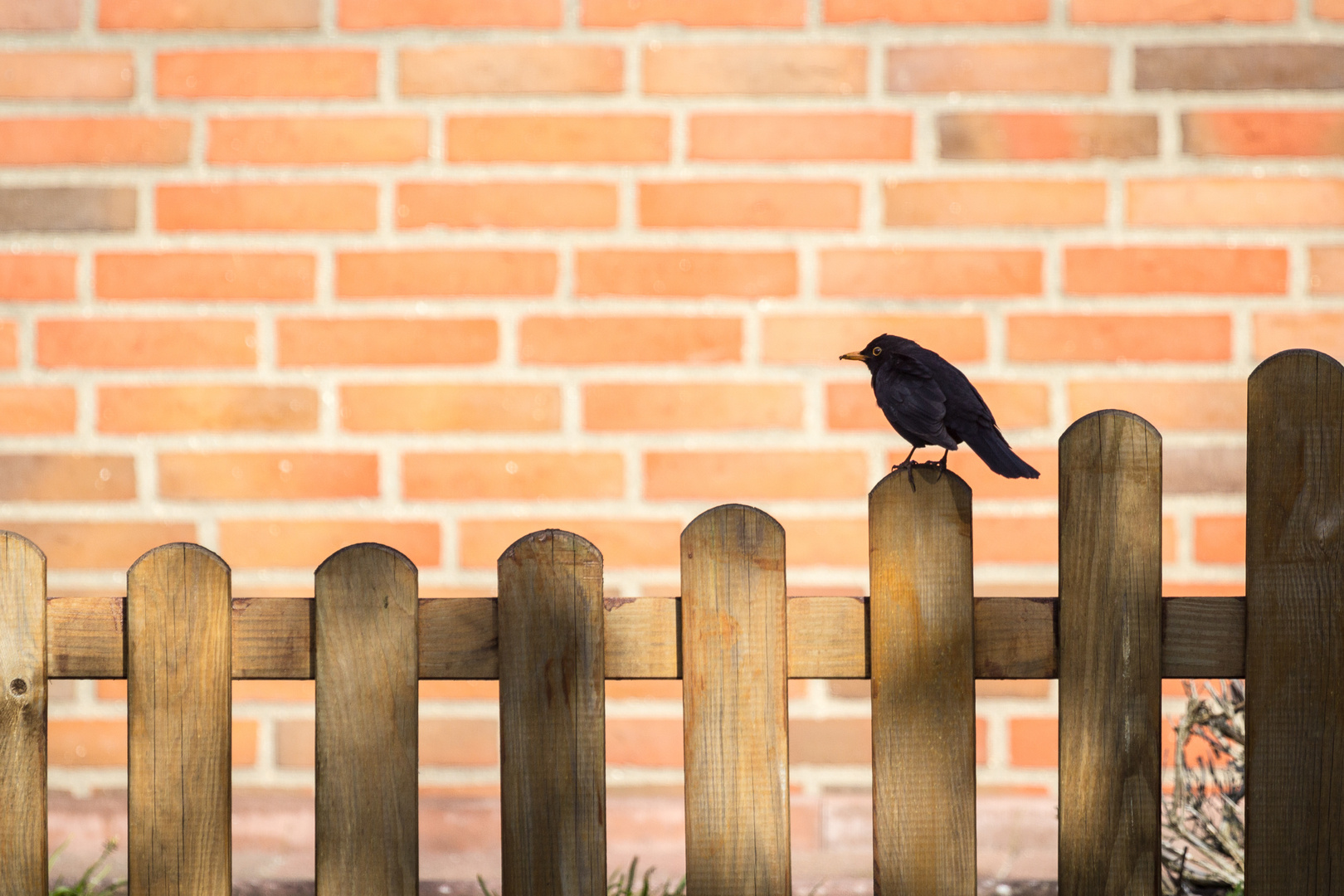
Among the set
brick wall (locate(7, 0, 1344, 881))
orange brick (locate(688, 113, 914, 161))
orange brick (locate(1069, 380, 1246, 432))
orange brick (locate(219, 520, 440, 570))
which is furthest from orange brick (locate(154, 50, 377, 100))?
orange brick (locate(1069, 380, 1246, 432))

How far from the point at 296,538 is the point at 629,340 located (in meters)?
0.78

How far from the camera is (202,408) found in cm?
197

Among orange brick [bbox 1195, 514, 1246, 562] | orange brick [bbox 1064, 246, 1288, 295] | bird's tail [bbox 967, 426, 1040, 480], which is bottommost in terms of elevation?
orange brick [bbox 1195, 514, 1246, 562]

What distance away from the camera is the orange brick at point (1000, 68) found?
1.95 meters

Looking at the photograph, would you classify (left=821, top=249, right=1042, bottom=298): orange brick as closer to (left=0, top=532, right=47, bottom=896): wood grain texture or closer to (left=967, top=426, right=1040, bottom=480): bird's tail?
(left=967, top=426, right=1040, bottom=480): bird's tail

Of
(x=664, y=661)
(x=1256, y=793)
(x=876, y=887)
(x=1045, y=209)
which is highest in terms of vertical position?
(x=1045, y=209)

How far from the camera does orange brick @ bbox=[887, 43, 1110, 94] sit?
195 cm

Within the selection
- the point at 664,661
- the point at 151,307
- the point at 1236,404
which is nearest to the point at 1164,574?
the point at 1236,404

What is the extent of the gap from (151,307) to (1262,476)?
76.7 inches

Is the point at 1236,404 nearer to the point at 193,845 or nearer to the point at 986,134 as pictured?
the point at 986,134

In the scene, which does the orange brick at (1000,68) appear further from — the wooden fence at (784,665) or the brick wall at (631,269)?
the wooden fence at (784,665)

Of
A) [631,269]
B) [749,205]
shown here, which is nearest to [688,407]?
[631,269]

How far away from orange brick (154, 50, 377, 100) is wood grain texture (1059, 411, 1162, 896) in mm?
1548

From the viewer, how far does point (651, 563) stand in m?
1.96
